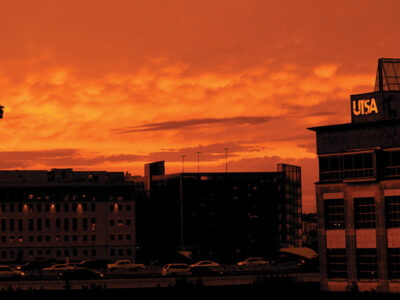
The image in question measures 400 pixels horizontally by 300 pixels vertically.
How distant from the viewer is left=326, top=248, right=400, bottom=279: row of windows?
110 meters

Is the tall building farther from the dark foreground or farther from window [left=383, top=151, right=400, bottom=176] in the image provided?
the dark foreground

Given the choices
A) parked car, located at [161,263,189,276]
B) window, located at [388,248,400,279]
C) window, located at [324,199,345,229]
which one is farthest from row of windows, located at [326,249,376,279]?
parked car, located at [161,263,189,276]

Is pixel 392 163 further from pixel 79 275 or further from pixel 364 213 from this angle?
pixel 79 275

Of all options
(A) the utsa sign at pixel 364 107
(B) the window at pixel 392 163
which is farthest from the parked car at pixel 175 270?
(B) the window at pixel 392 163

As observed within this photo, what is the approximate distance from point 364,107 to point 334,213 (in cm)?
1457

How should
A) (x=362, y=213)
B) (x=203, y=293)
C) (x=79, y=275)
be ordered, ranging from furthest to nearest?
1. (x=79, y=275)
2. (x=362, y=213)
3. (x=203, y=293)

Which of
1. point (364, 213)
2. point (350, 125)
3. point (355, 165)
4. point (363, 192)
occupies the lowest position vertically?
point (364, 213)

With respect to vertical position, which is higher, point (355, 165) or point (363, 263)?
point (355, 165)

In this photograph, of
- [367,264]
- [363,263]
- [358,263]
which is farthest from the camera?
[358,263]

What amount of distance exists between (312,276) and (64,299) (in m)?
44.9

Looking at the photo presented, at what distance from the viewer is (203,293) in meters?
93.5

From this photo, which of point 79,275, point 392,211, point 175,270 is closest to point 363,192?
point 392,211

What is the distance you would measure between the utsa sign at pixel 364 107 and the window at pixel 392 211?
1245cm

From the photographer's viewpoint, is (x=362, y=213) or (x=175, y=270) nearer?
(x=362, y=213)
